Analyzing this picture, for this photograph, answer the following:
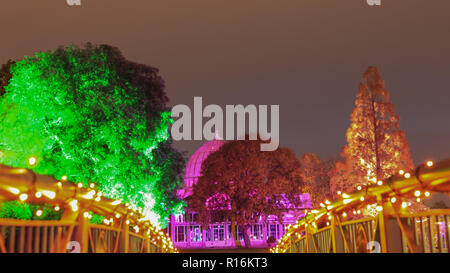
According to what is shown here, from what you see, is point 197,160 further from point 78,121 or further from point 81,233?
point 81,233

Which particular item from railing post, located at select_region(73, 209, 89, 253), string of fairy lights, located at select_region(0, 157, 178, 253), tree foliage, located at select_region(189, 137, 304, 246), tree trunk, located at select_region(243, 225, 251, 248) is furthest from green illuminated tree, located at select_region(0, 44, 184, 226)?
tree trunk, located at select_region(243, 225, 251, 248)

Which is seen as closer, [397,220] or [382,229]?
[397,220]

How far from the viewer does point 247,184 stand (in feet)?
147

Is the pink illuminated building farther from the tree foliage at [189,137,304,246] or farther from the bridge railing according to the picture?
the bridge railing

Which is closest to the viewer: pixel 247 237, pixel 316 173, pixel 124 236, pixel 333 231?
pixel 333 231

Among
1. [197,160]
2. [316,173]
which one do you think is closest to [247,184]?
[316,173]

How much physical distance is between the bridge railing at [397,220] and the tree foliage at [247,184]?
33058 millimetres

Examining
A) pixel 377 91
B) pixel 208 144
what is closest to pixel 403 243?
pixel 377 91

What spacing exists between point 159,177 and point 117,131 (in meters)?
6.90

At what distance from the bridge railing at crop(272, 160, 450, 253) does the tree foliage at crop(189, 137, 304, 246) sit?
108 feet

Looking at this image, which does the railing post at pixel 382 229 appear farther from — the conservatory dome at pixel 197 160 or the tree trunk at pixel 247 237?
the conservatory dome at pixel 197 160

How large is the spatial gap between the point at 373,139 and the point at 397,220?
25.7 metres
